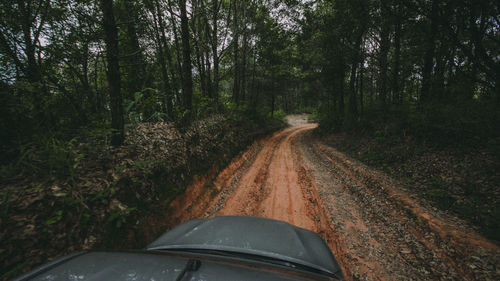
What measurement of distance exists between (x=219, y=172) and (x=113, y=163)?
3.02m

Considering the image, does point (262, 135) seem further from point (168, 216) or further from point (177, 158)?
point (168, 216)

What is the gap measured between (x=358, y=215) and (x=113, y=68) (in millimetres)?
6165

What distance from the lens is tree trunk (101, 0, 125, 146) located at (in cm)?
334

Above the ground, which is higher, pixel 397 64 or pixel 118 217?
pixel 397 64

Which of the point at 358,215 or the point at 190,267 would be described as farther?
the point at 358,215

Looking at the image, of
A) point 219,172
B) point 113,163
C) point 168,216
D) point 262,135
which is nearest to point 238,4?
point 262,135

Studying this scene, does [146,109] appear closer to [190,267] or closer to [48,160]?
[48,160]

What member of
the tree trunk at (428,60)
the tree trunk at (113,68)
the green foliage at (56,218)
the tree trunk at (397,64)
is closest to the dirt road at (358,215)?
the green foliage at (56,218)

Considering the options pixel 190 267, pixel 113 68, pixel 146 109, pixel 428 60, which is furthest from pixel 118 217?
pixel 428 60

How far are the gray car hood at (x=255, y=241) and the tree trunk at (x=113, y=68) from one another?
2.93m

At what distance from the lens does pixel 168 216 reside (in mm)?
3480

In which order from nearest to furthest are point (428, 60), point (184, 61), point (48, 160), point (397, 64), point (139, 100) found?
point (48, 160), point (139, 100), point (184, 61), point (428, 60), point (397, 64)

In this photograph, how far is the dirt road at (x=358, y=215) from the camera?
2.43 meters

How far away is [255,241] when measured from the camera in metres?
1.63
